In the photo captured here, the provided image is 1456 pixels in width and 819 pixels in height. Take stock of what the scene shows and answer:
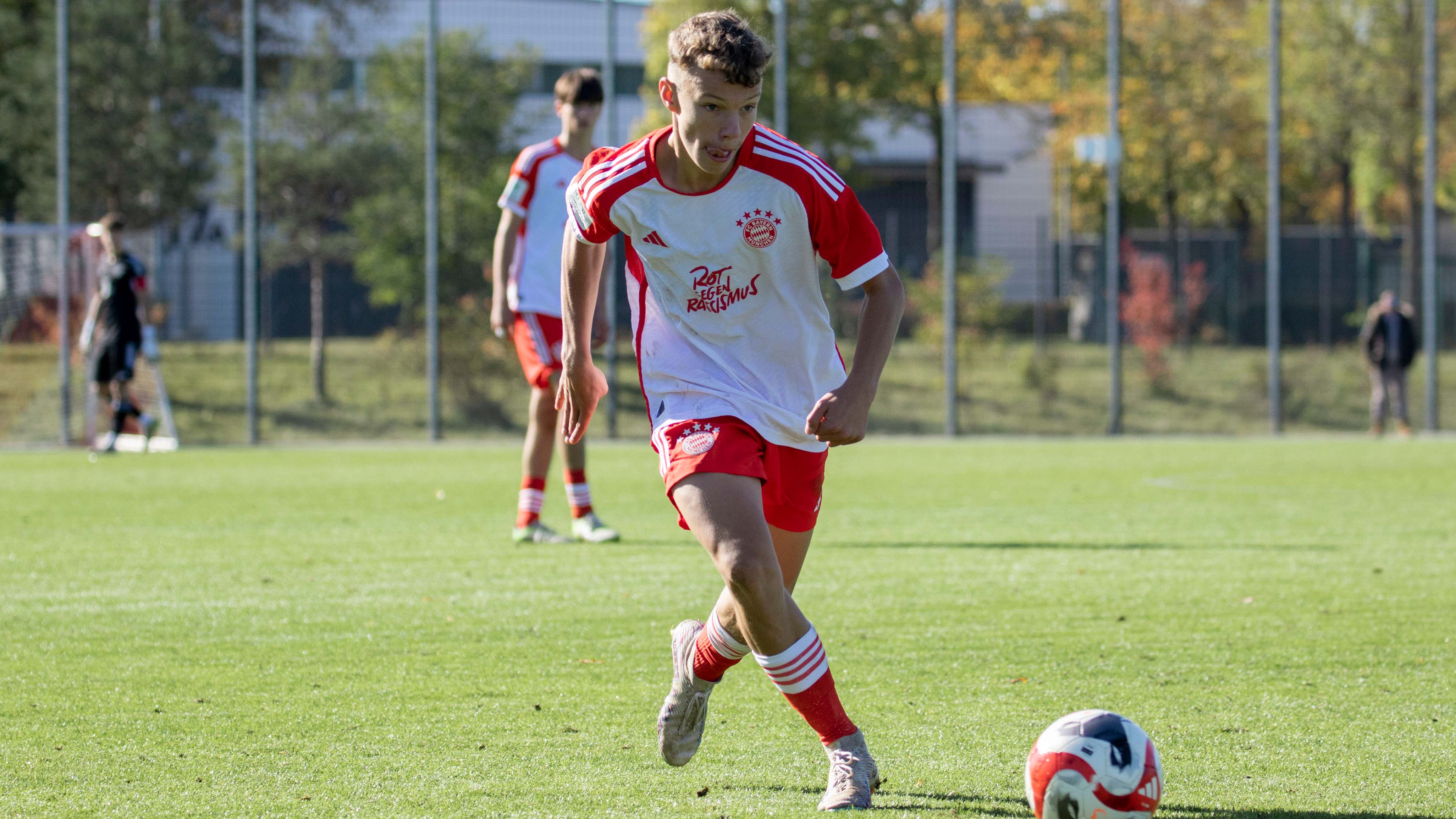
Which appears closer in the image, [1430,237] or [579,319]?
[579,319]

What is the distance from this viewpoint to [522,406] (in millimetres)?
20328

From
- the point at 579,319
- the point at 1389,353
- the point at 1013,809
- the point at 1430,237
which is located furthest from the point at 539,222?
the point at 1430,237

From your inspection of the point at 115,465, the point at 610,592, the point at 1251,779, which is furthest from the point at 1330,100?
the point at 1251,779

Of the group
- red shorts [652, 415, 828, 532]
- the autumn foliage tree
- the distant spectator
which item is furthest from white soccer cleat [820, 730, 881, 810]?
the autumn foliage tree

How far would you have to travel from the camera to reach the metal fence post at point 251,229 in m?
18.5

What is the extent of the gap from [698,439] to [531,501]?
4575mm

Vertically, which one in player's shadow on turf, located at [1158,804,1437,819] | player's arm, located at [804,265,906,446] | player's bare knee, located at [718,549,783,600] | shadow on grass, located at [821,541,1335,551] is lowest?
player's shadow on turf, located at [1158,804,1437,819]

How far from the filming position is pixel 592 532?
7832mm

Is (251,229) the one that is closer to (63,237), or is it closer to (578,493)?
(63,237)

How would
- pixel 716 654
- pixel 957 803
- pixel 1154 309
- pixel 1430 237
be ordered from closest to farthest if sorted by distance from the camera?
pixel 957 803
pixel 716 654
pixel 1430 237
pixel 1154 309

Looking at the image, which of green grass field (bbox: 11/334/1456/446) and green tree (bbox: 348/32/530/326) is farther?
green tree (bbox: 348/32/530/326)

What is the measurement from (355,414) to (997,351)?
30.4 ft

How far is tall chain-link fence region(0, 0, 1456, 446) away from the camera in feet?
64.1

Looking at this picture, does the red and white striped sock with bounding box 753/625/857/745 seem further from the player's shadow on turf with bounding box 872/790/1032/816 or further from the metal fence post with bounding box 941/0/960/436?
the metal fence post with bounding box 941/0/960/436
